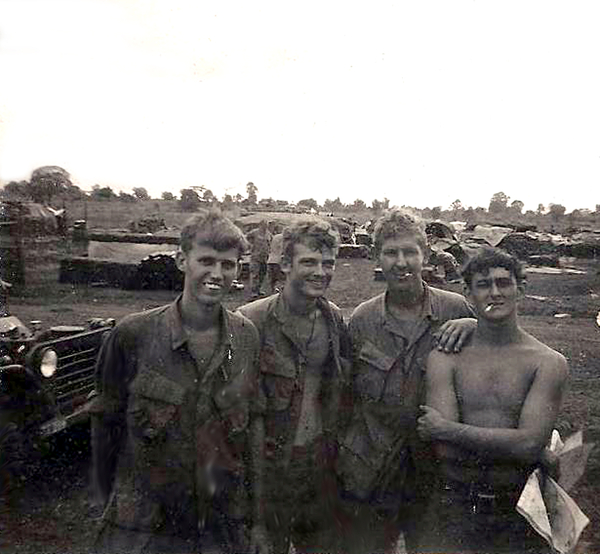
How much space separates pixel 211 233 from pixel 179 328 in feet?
1.42

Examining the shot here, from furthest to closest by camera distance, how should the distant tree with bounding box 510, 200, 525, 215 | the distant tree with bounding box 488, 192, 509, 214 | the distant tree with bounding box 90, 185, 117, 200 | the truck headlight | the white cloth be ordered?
the distant tree with bounding box 488, 192, 509, 214 → the distant tree with bounding box 510, 200, 525, 215 → the distant tree with bounding box 90, 185, 117, 200 → the truck headlight → the white cloth

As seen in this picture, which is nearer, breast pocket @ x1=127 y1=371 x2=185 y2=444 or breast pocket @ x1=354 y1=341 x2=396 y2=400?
breast pocket @ x1=127 y1=371 x2=185 y2=444

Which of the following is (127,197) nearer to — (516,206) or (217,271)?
(217,271)

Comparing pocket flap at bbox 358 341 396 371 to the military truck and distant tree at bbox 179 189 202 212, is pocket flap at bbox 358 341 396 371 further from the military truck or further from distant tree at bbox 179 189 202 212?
the military truck

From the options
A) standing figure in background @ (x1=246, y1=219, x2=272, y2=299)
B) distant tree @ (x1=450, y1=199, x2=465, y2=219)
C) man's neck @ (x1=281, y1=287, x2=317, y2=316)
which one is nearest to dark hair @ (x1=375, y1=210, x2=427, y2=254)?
man's neck @ (x1=281, y1=287, x2=317, y2=316)

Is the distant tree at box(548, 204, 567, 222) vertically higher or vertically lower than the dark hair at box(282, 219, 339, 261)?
lower

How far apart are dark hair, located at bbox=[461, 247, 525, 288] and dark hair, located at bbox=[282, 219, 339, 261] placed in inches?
26.1

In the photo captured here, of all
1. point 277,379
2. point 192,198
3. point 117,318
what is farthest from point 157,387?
point 117,318

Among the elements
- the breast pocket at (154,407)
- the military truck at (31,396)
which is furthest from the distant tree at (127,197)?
the breast pocket at (154,407)

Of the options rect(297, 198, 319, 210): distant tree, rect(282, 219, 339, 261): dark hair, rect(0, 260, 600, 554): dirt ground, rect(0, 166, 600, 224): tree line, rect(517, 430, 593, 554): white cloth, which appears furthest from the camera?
rect(297, 198, 319, 210): distant tree

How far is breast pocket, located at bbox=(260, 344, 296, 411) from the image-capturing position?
306cm

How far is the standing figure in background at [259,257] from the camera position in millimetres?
11945

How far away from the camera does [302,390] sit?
3.10m

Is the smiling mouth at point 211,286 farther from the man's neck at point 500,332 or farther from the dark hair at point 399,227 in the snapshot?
the man's neck at point 500,332
